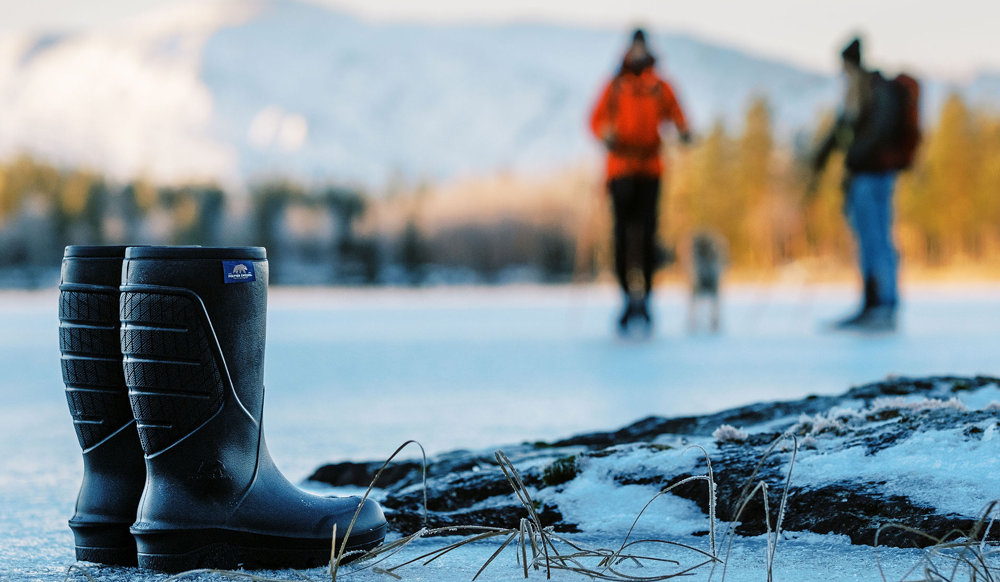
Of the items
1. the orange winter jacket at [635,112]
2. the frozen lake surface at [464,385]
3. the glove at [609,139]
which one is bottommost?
the frozen lake surface at [464,385]

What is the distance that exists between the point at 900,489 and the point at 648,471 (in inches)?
13.8

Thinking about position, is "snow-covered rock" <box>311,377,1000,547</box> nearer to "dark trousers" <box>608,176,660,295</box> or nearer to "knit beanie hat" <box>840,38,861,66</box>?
"dark trousers" <box>608,176,660,295</box>

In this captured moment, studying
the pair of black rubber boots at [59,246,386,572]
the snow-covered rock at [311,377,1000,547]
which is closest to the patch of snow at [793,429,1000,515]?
the snow-covered rock at [311,377,1000,547]

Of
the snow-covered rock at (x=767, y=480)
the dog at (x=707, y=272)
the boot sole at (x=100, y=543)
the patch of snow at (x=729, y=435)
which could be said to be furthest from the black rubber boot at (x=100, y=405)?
the dog at (x=707, y=272)

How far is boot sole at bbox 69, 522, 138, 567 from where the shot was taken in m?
1.16

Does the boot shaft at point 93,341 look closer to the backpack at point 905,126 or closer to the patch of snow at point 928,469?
the patch of snow at point 928,469

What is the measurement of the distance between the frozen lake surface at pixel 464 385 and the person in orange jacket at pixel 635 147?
1.63 feet

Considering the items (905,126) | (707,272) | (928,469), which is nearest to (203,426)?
(928,469)

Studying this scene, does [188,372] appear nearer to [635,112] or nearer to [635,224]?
[635,112]

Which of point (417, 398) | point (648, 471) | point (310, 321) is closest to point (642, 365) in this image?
point (417, 398)

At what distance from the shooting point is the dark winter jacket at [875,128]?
16.1 feet

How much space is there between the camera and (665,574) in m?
1.03

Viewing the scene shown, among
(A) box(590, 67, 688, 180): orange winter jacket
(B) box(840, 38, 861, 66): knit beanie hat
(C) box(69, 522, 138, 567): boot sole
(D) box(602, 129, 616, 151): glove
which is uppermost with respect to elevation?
(B) box(840, 38, 861, 66): knit beanie hat

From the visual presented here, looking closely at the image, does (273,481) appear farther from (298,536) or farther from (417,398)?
(417,398)
